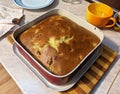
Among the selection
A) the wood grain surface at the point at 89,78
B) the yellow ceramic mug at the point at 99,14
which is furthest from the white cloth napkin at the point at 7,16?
the yellow ceramic mug at the point at 99,14

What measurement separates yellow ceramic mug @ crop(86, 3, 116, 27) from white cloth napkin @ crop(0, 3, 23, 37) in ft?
0.90

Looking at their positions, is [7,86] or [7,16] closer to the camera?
[7,86]

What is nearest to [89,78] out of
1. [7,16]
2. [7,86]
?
[7,86]

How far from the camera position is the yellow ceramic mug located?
2.00ft

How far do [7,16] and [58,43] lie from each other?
285 millimetres

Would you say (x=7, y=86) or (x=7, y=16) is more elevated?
(x=7, y=16)

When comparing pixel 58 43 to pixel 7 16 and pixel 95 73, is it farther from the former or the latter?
pixel 7 16

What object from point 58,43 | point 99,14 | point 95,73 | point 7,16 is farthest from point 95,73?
point 7,16

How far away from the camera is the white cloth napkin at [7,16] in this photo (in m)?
0.62

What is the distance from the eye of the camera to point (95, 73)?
498mm

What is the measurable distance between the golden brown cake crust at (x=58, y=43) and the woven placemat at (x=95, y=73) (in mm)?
56

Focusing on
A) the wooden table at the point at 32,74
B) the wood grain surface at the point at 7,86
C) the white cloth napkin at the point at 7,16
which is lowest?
the wood grain surface at the point at 7,86

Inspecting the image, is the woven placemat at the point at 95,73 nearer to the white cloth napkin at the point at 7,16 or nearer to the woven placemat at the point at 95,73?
the woven placemat at the point at 95,73

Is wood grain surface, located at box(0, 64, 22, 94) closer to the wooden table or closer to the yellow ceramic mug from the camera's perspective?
the wooden table
